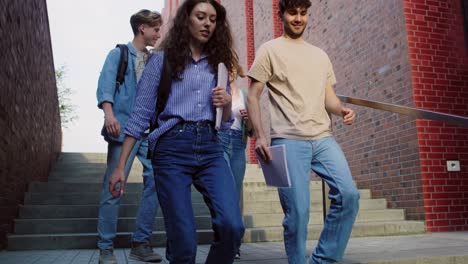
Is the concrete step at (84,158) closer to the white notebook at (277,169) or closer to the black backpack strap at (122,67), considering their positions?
the black backpack strap at (122,67)

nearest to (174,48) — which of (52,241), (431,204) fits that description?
(52,241)

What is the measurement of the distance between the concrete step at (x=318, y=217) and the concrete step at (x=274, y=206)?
254 millimetres

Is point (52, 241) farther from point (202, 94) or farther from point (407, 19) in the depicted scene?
point (407, 19)

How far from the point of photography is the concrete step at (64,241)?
4.39 meters

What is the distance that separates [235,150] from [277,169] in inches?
51.3

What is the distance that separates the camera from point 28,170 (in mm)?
5789

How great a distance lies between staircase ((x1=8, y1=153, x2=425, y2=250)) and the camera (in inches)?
177

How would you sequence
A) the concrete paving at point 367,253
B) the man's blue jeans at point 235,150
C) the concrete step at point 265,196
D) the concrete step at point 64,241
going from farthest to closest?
the concrete step at point 265,196 < the concrete step at point 64,241 < the man's blue jeans at point 235,150 < the concrete paving at point 367,253

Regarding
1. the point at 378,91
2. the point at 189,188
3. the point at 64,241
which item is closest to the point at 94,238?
the point at 64,241

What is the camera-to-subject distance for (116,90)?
3.41 m

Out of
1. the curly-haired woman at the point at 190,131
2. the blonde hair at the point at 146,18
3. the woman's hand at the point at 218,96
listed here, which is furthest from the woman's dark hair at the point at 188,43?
the blonde hair at the point at 146,18

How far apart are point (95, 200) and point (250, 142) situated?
653 centimetres

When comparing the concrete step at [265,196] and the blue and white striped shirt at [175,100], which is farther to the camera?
the concrete step at [265,196]

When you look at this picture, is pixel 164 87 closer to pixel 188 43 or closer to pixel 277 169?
pixel 188 43
